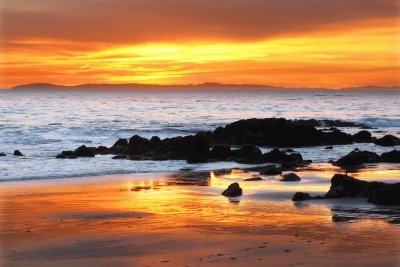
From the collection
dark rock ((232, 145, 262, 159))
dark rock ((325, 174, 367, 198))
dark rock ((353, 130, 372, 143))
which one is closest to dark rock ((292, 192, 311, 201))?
dark rock ((325, 174, 367, 198))

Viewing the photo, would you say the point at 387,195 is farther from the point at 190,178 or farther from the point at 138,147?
the point at 138,147

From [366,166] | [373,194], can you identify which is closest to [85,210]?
[373,194]

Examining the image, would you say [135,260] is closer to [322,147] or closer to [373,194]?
[373,194]

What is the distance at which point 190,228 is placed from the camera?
39.2 ft

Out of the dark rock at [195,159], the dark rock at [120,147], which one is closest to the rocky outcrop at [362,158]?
the dark rock at [195,159]

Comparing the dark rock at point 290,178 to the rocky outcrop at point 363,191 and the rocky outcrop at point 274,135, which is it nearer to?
the rocky outcrop at point 363,191

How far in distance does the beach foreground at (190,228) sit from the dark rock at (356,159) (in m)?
7.38

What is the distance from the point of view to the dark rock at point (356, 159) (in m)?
25.4

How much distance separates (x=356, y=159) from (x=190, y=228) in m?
15.3

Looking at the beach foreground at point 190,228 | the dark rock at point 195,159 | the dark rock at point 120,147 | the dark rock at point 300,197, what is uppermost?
the dark rock at point 120,147

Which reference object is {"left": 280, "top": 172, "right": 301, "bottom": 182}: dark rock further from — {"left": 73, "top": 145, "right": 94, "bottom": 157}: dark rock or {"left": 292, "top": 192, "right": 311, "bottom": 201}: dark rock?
{"left": 73, "top": 145, "right": 94, "bottom": 157}: dark rock

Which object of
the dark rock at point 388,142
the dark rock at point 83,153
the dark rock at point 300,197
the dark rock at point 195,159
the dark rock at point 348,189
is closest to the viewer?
the dark rock at point 300,197

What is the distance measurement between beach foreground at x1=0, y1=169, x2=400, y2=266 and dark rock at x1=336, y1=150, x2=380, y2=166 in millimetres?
7379

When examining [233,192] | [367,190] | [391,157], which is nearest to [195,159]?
[391,157]
